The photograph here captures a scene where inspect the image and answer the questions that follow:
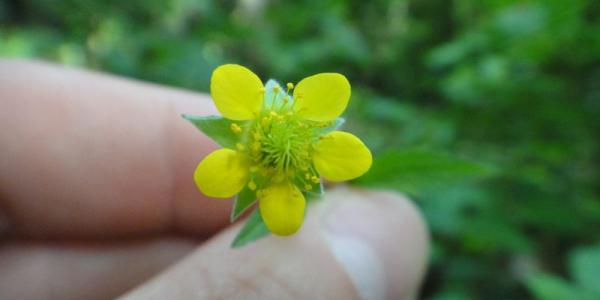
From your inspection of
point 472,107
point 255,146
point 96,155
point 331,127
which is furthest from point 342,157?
point 472,107

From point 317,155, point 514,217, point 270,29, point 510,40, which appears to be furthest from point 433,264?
point 270,29

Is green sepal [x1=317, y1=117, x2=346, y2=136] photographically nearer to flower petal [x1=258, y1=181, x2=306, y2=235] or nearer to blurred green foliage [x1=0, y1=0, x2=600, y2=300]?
flower petal [x1=258, y1=181, x2=306, y2=235]

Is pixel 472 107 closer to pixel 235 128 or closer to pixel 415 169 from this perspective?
pixel 415 169

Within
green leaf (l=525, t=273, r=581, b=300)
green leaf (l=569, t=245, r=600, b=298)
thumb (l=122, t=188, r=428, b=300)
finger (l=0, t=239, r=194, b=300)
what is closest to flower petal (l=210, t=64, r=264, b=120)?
thumb (l=122, t=188, r=428, b=300)

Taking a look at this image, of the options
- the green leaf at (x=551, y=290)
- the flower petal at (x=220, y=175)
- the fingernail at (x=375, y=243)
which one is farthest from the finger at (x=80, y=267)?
the green leaf at (x=551, y=290)

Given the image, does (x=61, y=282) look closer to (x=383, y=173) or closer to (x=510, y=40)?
(x=383, y=173)
